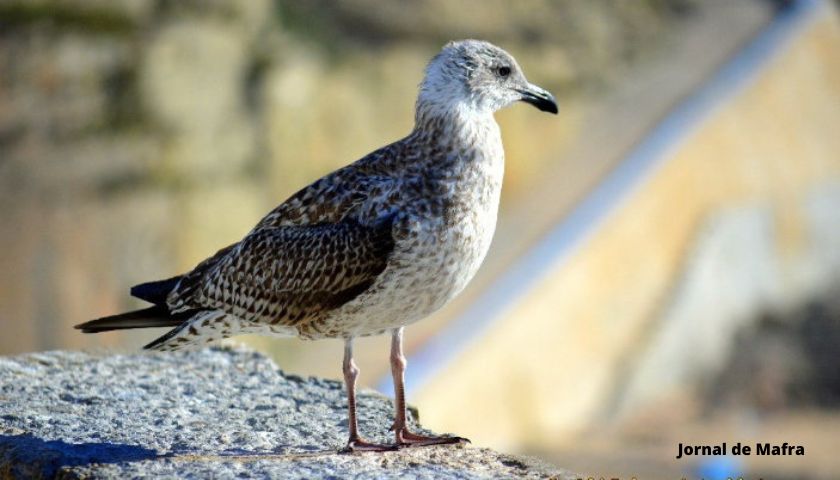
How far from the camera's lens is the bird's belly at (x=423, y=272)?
5383 mm

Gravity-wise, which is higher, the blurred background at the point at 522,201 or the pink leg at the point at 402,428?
the blurred background at the point at 522,201

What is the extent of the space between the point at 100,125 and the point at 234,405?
25.9ft

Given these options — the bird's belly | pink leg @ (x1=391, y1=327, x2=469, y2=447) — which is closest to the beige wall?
pink leg @ (x1=391, y1=327, x2=469, y2=447)

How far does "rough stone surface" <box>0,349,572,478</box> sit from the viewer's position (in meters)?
5.29

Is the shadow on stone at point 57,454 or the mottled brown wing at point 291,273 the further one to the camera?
the mottled brown wing at point 291,273

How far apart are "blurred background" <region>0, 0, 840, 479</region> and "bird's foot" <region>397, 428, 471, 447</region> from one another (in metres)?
5.66

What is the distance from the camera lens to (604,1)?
1919 centimetres

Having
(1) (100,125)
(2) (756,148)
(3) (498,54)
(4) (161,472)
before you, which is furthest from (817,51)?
(4) (161,472)

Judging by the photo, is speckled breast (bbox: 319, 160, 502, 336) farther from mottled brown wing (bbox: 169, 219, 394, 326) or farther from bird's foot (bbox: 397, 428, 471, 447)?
bird's foot (bbox: 397, 428, 471, 447)

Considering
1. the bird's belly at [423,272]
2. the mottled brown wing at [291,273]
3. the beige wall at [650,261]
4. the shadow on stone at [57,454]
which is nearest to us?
the shadow on stone at [57,454]

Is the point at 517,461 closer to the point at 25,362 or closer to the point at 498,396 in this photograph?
the point at 25,362

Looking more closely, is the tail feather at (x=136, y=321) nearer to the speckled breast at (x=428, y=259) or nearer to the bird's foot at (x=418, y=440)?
the speckled breast at (x=428, y=259)

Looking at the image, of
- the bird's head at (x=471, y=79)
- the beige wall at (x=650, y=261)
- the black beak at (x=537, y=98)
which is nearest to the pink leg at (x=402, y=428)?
the bird's head at (x=471, y=79)

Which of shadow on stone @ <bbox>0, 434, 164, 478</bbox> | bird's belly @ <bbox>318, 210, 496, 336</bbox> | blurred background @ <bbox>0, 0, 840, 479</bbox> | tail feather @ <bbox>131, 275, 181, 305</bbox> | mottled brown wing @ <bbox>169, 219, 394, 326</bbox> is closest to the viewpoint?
shadow on stone @ <bbox>0, 434, 164, 478</bbox>
